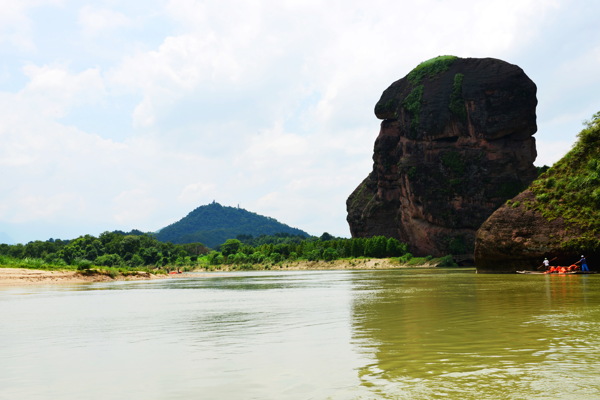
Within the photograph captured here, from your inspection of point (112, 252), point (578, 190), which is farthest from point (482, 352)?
point (112, 252)

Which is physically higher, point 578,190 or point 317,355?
point 578,190

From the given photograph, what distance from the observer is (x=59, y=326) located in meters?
17.8

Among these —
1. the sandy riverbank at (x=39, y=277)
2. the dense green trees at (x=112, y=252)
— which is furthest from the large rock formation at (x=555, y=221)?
the dense green trees at (x=112, y=252)

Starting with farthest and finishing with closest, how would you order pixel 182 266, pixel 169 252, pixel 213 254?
pixel 213 254 → pixel 169 252 → pixel 182 266

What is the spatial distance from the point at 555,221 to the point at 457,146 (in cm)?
7375

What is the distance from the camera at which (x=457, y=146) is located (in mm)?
129625

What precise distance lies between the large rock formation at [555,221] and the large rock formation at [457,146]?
191 feet

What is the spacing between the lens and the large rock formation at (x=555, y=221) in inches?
2163

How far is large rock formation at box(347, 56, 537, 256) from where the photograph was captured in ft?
402

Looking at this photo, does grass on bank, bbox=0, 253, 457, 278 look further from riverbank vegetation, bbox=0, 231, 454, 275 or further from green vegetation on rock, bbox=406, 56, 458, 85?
green vegetation on rock, bbox=406, 56, 458, 85

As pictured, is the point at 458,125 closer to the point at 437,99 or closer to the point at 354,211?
the point at 437,99

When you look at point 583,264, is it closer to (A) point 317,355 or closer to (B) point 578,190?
(B) point 578,190

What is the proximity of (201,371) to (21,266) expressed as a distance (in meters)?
50.8

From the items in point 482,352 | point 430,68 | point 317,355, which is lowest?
point 317,355
